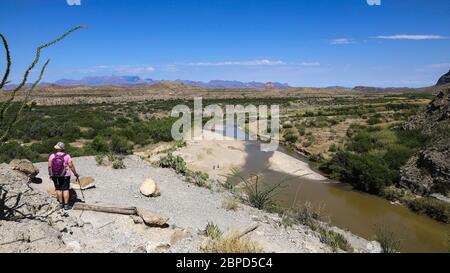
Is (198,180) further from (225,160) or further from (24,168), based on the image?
(225,160)

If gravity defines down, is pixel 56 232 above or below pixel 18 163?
below

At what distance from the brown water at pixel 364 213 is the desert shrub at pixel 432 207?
241 mm

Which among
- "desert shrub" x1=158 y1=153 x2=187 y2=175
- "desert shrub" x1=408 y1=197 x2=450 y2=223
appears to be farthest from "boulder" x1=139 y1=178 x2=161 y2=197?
"desert shrub" x1=408 y1=197 x2=450 y2=223

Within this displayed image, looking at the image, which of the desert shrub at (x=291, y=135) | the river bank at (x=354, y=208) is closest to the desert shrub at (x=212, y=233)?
the river bank at (x=354, y=208)

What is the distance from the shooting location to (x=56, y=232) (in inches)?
284

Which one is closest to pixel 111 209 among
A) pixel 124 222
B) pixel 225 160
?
pixel 124 222

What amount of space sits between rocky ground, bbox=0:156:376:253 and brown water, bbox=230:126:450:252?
2.13 m

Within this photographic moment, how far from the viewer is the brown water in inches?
473

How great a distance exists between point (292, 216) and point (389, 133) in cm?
1893

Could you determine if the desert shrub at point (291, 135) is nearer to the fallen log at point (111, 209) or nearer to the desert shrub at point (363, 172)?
the desert shrub at point (363, 172)

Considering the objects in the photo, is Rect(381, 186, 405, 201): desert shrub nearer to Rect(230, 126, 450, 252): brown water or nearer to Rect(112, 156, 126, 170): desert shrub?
Rect(230, 126, 450, 252): brown water
